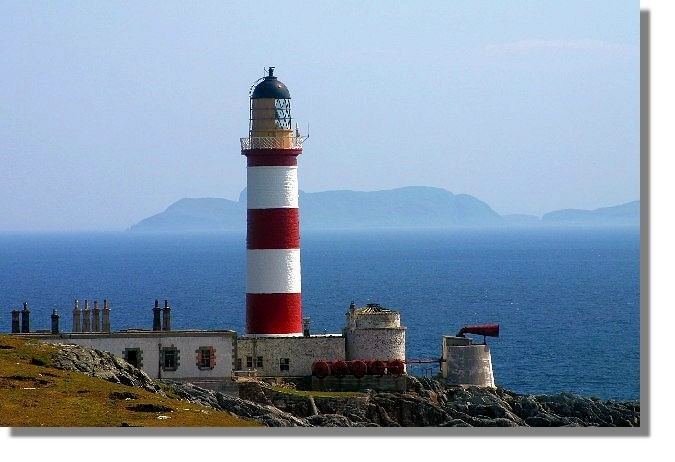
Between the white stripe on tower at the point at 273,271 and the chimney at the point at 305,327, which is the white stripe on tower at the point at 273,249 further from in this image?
the chimney at the point at 305,327

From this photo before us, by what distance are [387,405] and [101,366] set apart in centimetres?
1037

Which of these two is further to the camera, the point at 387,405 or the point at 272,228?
the point at 272,228

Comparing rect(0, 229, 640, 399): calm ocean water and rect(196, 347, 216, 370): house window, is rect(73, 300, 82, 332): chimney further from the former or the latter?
rect(0, 229, 640, 399): calm ocean water

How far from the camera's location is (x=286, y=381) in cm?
6056

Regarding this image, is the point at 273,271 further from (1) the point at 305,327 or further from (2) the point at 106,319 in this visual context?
(2) the point at 106,319

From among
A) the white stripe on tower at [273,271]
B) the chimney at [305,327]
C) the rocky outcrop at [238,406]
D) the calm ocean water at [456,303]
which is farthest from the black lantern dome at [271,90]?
the calm ocean water at [456,303]

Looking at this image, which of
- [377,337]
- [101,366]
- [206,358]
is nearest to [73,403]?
[101,366]

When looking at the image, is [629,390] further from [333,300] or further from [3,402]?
[333,300]

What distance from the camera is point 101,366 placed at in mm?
53531

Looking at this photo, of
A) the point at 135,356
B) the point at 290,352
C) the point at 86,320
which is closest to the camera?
the point at 135,356

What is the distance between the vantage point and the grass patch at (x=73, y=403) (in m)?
43.6

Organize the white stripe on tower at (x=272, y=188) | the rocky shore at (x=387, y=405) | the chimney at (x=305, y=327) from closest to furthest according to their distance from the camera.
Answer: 1. the rocky shore at (x=387, y=405)
2. the white stripe on tower at (x=272, y=188)
3. the chimney at (x=305, y=327)

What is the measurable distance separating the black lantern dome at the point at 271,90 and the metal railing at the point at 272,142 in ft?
6.05

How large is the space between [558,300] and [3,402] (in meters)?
91.8
